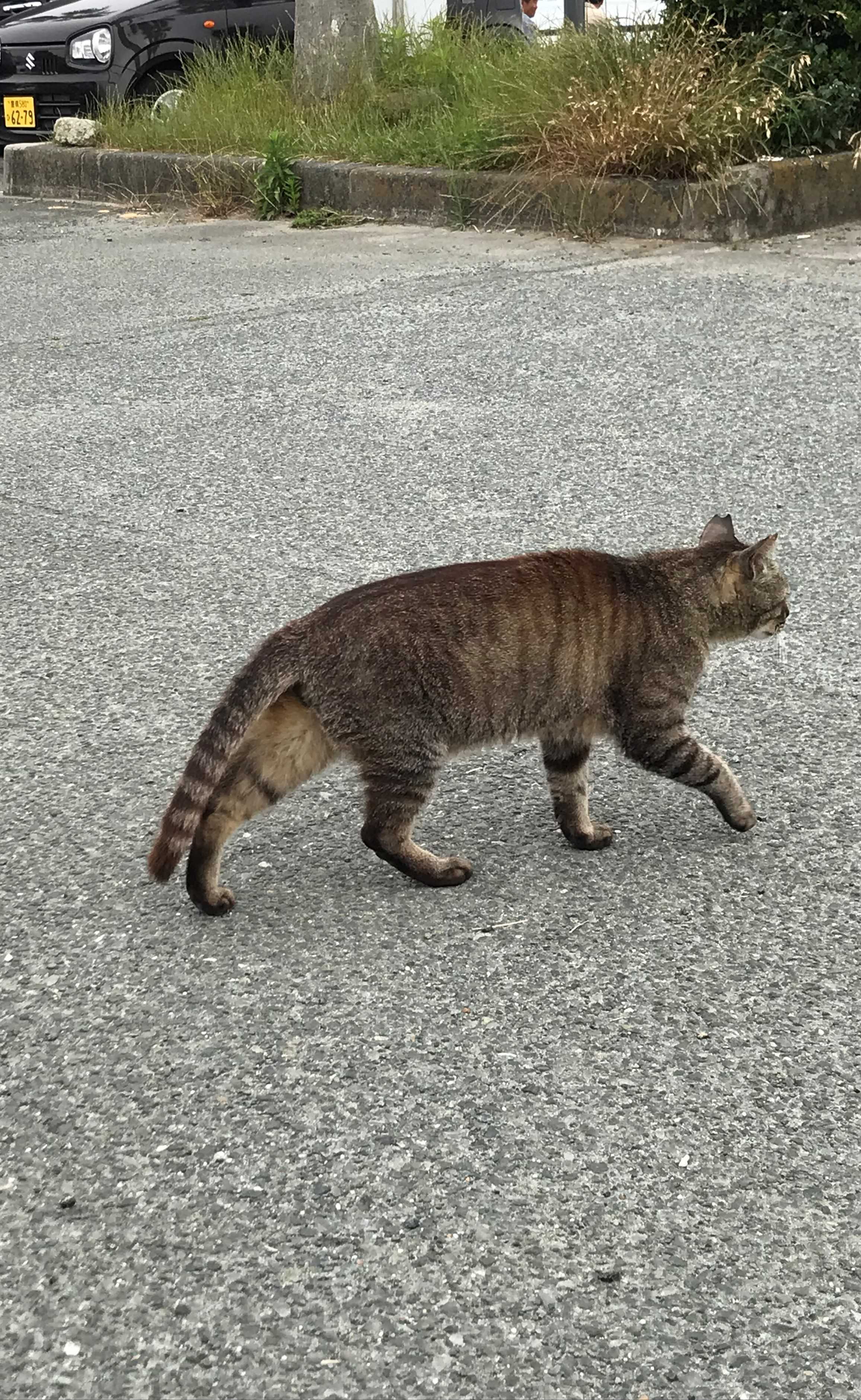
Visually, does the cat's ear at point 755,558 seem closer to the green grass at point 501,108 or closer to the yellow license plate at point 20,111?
the green grass at point 501,108

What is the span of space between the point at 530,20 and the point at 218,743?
16084 millimetres

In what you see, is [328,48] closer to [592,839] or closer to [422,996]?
[592,839]

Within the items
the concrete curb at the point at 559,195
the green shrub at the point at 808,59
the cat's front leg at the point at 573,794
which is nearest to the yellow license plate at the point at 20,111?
the concrete curb at the point at 559,195

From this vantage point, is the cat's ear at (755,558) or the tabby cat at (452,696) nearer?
the tabby cat at (452,696)

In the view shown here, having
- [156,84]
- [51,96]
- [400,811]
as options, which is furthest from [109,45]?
[400,811]

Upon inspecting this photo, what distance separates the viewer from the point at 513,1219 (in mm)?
2488

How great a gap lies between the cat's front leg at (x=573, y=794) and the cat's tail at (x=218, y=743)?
0.64m

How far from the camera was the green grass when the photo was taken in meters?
9.42

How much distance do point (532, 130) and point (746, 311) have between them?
2.74 m

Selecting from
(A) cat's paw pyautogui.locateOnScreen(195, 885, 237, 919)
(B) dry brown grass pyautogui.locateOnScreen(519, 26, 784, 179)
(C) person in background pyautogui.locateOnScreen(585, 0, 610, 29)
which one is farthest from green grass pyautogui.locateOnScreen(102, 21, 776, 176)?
(A) cat's paw pyautogui.locateOnScreen(195, 885, 237, 919)

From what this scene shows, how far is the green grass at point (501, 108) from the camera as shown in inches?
371

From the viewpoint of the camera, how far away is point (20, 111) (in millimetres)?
14250

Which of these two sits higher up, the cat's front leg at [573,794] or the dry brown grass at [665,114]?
the dry brown grass at [665,114]

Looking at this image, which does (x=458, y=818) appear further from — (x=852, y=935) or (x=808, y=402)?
(x=808, y=402)
